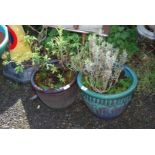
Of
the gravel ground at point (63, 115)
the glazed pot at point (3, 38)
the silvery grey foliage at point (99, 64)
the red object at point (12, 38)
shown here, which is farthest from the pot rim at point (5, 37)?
the silvery grey foliage at point (99, 64)

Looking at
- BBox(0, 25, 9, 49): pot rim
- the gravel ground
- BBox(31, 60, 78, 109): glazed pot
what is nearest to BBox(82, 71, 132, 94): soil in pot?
BBox(31, 60, 78, 109): glazed pot

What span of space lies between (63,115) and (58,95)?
0.23 metres

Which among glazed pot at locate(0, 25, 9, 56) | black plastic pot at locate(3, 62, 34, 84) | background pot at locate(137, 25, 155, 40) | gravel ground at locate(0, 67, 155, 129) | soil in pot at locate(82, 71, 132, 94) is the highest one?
glazed pot at locate(0, 25, 9, 56)

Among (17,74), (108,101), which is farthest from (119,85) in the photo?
(17,74)

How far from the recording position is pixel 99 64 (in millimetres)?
3492

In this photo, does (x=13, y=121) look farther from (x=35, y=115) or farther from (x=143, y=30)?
(x=143, y=30)

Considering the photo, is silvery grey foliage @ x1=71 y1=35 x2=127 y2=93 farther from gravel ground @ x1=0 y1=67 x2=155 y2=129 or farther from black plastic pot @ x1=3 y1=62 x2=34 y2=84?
black plastic pot @ x1=3 y1=62 x2=34 y2=84

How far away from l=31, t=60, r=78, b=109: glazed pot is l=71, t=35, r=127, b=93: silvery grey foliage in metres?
0.23

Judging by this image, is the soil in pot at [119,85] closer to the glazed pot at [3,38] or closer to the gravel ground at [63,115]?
the gravel ground at [63,115]

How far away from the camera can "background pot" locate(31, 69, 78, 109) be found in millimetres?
3764

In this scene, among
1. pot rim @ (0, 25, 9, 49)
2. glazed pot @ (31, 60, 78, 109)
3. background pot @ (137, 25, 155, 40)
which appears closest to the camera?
glazed pot @ (31, 60, 78, 109)

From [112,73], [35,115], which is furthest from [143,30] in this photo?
[35,115]

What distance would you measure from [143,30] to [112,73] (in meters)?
0.89

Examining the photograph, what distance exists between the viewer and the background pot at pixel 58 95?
12.3 ft
